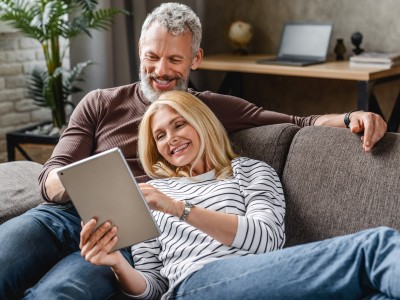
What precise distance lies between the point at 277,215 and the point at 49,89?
189cm

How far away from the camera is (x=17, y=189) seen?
84.5 inches

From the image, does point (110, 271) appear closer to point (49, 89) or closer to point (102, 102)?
point (102, 102)

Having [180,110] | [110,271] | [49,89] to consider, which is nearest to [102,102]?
[180,110]

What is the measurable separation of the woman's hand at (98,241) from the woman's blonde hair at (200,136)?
41 centimetres

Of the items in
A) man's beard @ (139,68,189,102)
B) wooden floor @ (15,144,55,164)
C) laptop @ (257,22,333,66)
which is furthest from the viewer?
laptop @ (257,22,333,66)

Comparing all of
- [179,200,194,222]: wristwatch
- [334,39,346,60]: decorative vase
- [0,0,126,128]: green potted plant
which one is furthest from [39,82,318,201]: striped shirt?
[334,39,346,60]: decorative vase

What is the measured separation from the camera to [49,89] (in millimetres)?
3342

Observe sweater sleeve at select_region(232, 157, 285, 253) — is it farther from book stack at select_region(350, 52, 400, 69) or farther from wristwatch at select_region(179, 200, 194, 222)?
book stack at select_region(350, 52, 400, 69)

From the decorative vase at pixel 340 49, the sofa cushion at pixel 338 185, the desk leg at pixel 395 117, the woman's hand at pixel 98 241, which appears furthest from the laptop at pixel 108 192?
the decorative vase at pixel 340 49

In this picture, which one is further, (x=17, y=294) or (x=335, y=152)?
(x=335, y=152)

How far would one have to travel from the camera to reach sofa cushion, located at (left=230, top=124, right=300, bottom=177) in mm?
2014

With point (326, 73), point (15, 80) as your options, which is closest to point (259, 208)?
point (326, 73)

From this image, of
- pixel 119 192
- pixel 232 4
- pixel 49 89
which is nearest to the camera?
pixel 119 192

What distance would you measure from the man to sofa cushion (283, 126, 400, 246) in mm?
48
